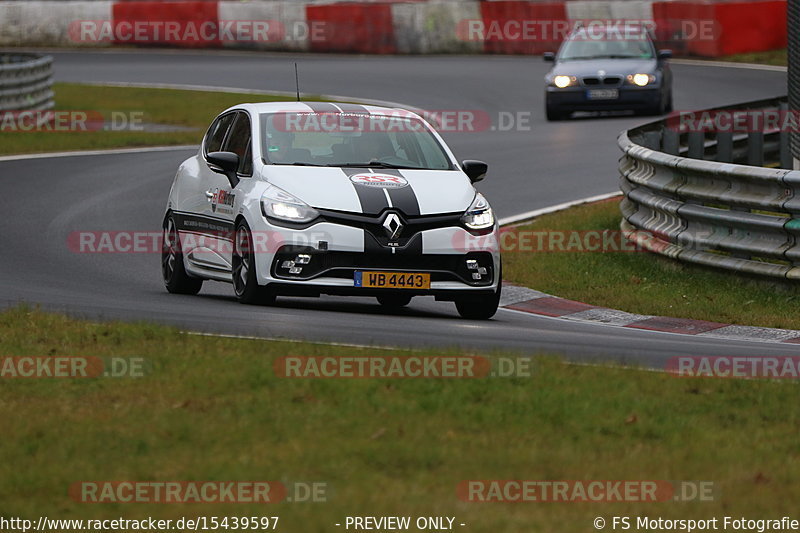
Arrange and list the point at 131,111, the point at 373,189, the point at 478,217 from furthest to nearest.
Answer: the point at 131,111 < the point at 478,217 < the point at 373,189

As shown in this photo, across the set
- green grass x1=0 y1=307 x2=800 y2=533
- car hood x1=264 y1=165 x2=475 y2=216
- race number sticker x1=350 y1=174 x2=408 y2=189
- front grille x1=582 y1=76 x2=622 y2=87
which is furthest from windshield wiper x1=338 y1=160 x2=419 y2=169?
front grille x1=582 y1=76 x2=622 y2=87

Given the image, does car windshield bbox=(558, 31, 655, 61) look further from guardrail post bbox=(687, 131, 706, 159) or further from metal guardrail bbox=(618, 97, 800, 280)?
metal guardrail bbox=(618, 97, 800, 280)

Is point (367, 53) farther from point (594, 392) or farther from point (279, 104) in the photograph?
point (594, 392)

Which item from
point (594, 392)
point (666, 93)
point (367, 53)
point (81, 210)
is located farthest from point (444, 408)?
point (367, 53)

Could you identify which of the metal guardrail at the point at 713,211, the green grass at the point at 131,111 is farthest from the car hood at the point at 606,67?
the metal guardrail at the point at 713,211

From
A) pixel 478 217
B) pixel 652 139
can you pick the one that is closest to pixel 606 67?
pixel 652 139

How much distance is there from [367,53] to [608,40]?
15142 mm

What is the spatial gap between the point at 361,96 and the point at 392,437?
1029 inches

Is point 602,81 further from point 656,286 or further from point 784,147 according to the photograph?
point 656,286

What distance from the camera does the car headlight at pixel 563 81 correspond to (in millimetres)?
27516

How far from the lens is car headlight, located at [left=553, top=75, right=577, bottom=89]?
27.5 meters

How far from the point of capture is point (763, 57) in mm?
37750

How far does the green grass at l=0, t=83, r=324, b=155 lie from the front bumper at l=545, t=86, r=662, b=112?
5.59m

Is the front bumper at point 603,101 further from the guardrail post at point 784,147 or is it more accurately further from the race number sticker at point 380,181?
the race number sticker at point 380,181
